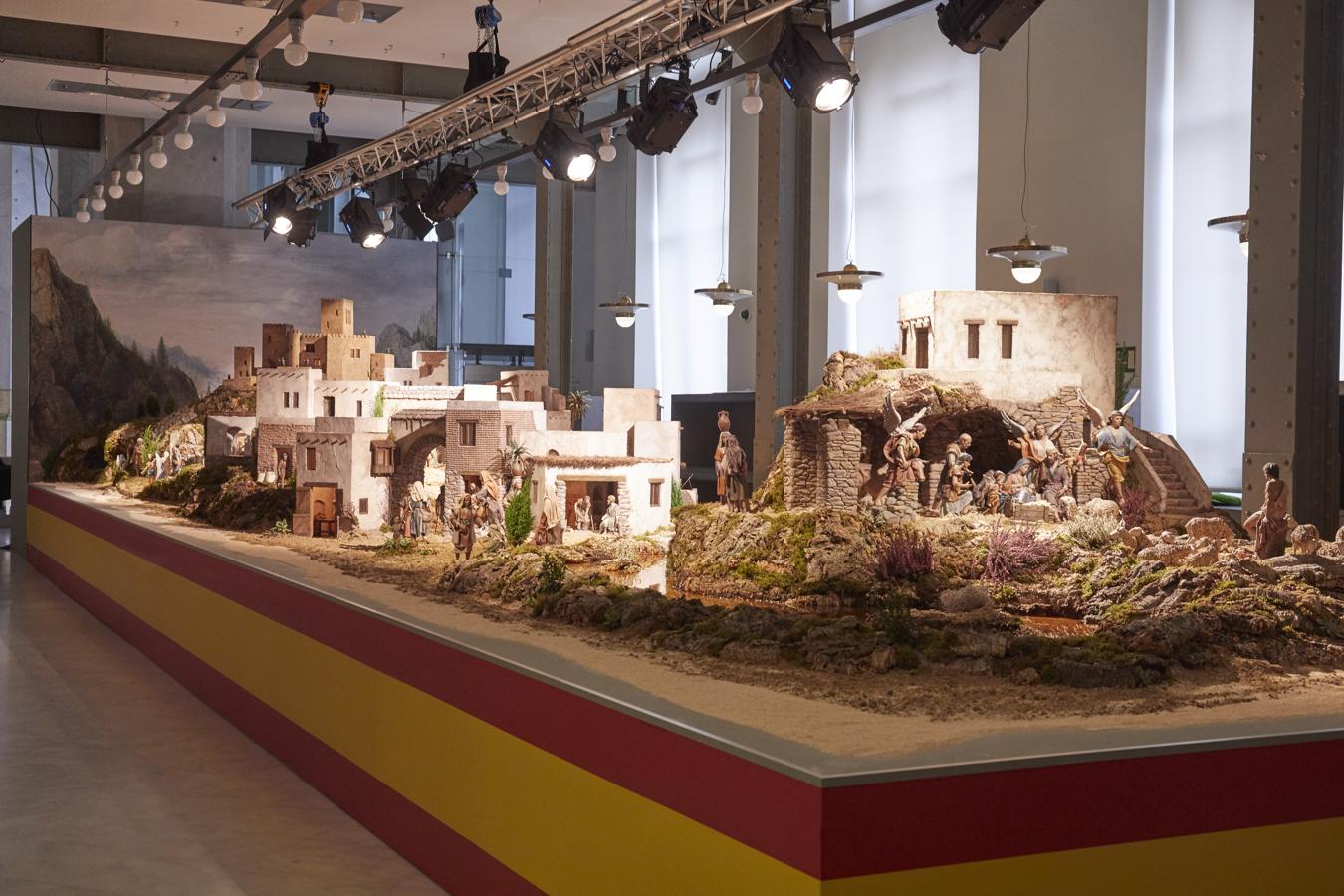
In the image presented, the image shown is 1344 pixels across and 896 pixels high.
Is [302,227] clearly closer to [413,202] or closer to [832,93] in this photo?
[413,202]

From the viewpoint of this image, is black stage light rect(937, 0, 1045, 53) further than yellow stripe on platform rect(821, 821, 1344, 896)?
Yes

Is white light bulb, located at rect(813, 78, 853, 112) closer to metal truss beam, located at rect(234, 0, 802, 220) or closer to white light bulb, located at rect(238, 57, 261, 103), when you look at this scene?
metal truss beam, located at rect(234, 0, 802, 220)

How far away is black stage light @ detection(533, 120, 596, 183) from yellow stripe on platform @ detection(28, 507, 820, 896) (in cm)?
416

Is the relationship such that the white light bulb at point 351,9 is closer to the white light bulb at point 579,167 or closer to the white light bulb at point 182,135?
the white light bulb at point 579,167

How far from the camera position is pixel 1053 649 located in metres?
5.52

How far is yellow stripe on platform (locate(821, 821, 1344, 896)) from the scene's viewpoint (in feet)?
12.8

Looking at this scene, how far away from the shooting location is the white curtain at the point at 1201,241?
13.6 metres

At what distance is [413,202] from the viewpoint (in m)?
14.2

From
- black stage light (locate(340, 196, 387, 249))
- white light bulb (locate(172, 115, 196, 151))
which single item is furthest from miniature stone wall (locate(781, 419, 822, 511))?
white light bulb (locate(172, 115, 196, 151))

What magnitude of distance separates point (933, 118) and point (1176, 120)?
3828 millimetres

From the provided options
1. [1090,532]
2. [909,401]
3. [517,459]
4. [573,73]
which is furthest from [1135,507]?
[573,73]

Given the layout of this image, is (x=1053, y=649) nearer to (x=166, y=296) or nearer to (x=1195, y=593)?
(x=1195, y=593)

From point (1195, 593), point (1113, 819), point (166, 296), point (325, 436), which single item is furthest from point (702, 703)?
point (166, 296)

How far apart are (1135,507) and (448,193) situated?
7.23 m
